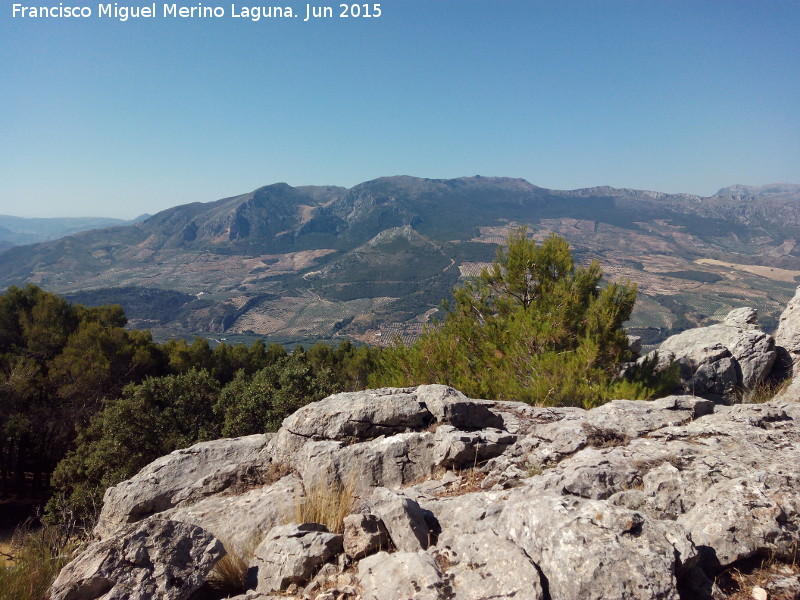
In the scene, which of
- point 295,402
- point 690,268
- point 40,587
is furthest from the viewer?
point 690,268

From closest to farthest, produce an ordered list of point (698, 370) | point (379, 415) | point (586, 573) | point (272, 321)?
point (586, 573)
point (379, 415)
point (698, 370)
point (272, 321)

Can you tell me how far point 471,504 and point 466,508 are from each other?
0.08 meters

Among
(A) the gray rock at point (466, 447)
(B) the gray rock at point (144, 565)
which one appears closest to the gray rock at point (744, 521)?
(A) the gray rock at point (466, 447)

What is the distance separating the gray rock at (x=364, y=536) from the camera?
3805 mm

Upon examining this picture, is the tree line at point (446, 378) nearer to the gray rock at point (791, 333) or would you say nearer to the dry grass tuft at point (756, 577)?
the dry grass tuft at point (756, 577)

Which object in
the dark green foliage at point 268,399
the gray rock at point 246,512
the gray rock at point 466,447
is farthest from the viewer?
the dark green foliage at point 268,399

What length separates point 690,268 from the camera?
192 m

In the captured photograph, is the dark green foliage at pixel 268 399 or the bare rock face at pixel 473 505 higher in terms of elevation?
the bare rock face at pixel 473 505

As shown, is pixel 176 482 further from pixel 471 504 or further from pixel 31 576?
pixel 471 504

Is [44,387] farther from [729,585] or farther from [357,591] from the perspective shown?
[729,585]

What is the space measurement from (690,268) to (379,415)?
226 meters

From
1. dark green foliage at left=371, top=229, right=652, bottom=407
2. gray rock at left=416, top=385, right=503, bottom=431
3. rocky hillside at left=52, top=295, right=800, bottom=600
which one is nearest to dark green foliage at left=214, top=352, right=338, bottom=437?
dark green foliage at left=371, top=229, right=652, bottom=407

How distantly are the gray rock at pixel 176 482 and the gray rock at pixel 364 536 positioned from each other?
3616mm

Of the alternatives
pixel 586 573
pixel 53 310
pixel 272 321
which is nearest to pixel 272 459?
pixel 586 573
